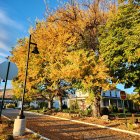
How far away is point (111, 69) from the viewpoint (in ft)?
59.1

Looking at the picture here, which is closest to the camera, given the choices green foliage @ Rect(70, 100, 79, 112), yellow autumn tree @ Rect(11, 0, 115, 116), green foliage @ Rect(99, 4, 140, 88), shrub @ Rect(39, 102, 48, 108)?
green foliage @ Rect(99, 4, 140, 88)

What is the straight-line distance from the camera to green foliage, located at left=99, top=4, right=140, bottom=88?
16.4 m

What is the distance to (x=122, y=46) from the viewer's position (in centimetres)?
1650

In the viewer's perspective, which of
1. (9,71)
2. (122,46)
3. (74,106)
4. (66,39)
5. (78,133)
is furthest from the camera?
(74,106)

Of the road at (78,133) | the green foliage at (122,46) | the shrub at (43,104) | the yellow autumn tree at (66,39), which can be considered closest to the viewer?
the road at (78,133)

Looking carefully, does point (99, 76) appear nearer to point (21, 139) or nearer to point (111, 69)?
point (111, 69)

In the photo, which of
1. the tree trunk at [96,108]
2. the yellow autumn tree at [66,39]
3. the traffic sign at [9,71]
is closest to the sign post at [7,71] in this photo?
the traffic sign at [9,71]

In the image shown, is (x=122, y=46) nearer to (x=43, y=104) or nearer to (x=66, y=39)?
(x=66, y=39)

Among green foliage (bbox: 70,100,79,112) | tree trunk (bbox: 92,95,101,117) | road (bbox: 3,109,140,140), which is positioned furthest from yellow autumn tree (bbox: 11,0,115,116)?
green foliage (bbox: 70,100,79,112)

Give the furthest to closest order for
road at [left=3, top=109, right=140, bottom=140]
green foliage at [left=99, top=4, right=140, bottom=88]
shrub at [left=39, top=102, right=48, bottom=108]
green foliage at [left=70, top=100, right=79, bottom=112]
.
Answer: shrub at [left=39, top=102, right=48, bottom=108]
green foliage at [left=70, top=100, right=79, bottom=112]
green foliage at [left=99, top=4, right=140, bottom=88]
road at [left=3, top=109, right=140, bottom=140]

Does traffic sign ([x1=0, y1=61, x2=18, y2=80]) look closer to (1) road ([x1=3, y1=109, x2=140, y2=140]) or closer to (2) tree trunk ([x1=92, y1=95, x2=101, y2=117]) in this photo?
(1) road ([x1=3, y1=109, x2=140, y2=140])

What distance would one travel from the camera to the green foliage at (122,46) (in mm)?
16416

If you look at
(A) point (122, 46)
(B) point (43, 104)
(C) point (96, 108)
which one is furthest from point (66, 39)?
(B) point (43, 104)

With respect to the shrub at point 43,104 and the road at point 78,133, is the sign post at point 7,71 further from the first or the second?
the shrub at point 43,104
